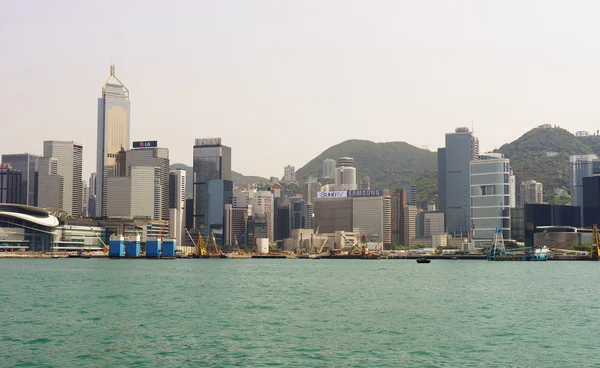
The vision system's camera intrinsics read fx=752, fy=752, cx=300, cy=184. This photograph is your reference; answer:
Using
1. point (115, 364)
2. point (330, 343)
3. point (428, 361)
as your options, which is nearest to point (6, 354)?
point (115, 364)

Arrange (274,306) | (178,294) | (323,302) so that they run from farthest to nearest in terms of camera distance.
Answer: (178,294) < (323,302) < (274,306)

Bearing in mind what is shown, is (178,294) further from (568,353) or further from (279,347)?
(568,353)

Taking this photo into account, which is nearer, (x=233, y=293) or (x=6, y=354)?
(x=6, y=354)

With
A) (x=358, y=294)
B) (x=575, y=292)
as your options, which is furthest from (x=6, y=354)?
(x=575, y=292)

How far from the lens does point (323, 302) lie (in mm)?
86625

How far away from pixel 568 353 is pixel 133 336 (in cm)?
3163

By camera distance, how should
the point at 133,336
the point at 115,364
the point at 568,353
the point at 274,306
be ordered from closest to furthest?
1. the point at 115,364
2. the point at 568,353
3. the point at 133,336
4. the point at 274,306

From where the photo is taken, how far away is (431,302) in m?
87.3

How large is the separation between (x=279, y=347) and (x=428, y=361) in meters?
10.8

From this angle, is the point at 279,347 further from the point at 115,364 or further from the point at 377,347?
the point at 115,364

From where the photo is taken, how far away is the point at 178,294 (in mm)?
99562

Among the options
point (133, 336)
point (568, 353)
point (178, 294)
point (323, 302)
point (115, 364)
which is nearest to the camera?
point (115, 364)

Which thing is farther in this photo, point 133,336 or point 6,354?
point 133,336

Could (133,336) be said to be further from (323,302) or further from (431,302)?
(431,302)
